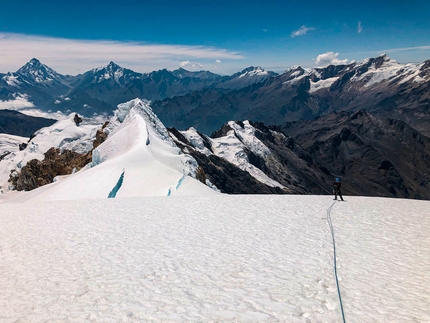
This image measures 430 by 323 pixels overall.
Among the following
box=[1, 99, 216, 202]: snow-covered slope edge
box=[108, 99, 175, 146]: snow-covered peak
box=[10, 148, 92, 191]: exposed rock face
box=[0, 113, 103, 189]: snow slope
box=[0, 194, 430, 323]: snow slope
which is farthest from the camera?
box=[0, 113, 103, 189]: snow slope

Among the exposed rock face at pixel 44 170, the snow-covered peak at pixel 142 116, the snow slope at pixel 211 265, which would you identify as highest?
the snow-covered peak at pixel 142 116

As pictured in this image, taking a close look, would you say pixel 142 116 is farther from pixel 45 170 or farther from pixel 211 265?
pixel 211 265

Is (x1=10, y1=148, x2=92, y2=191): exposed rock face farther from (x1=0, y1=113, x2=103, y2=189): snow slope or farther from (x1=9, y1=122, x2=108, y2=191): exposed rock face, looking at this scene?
(x1=0, y1=113, x2=103, y2=189): snow slope

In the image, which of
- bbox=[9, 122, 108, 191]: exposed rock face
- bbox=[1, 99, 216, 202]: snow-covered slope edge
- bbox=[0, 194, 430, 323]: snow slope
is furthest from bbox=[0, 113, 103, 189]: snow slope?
bbox=[0, 194, 430, 323]: snow slope

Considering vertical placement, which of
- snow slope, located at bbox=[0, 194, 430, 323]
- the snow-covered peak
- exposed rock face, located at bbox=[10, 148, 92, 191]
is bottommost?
exposed rock face, located at bbox=[10, 148, 92, 191]

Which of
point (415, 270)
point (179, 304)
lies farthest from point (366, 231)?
point (179, 304)

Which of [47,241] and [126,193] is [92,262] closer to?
[47,241]

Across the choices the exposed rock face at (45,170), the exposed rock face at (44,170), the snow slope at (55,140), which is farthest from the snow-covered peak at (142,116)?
the snow slope at (55,140)

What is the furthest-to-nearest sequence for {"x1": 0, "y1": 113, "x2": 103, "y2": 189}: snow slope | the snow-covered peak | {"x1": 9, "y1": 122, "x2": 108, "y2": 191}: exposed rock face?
{"x1": 0, "y1": 113, "x2": 103, "y2": 189}: snow slope
{"x1": 9, "y1": 122, "x2": 108, "y2": 191}: exposed rock face
the snow-covered peak

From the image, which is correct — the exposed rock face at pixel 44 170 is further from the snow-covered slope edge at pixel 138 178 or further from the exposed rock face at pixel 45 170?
the snow-covered slope edge at pixel 138 178
